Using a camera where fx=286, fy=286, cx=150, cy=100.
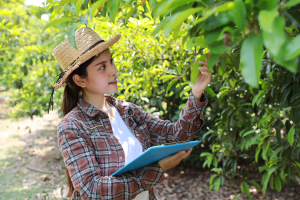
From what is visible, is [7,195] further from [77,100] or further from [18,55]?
[77,100]

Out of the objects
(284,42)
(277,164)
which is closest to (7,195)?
(277,164)

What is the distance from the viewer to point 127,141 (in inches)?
70.5

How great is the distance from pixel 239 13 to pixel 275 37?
11 centimetres

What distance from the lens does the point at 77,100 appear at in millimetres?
1890

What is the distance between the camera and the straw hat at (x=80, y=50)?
1682 millimetres

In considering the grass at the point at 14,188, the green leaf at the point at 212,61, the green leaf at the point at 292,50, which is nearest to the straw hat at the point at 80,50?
the green leaf at the point at 212,61

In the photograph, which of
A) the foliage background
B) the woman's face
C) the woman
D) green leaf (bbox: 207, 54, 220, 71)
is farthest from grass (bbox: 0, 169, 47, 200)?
green leaf (bbox: 207, 54, 220, 71)

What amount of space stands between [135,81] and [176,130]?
43.3 inches

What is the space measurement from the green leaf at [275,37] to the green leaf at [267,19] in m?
0.01

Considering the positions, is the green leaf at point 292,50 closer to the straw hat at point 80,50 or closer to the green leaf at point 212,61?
the green leaf at point 212,61

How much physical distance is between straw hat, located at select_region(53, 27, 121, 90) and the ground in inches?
108

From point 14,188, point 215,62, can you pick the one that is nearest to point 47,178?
point 14,188

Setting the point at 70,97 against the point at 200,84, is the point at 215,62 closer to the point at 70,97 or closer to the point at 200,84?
the point at 200,84

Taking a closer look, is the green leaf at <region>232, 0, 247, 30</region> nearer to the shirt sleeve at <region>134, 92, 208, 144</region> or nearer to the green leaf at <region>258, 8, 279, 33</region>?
the green leaf at <region>258, 8, 279, 33</region>
